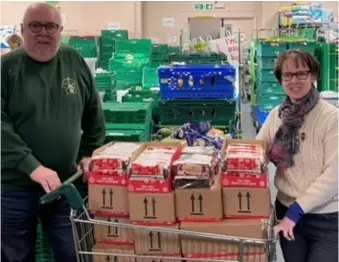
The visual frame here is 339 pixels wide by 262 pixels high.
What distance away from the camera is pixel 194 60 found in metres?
6.65

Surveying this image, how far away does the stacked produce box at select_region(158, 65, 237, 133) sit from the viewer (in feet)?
16.9

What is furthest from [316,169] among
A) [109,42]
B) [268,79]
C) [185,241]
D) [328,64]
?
[109,42]

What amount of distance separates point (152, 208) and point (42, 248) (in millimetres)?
1139

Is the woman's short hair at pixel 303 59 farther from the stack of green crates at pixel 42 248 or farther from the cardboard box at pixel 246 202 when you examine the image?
the stack of green crates at pixel 42 248

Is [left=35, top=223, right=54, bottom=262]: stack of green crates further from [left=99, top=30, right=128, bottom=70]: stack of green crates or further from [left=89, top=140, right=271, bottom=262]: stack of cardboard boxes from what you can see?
[left=99, top=30, right=128, bottom=70]: stack of green crates

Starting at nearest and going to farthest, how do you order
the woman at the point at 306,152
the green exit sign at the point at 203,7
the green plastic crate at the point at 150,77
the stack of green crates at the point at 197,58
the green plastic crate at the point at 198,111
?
Answer: 1. the woman at the point at 306,152
2. the green plastic crate at the point at 198,111
3. the stack of green crates at the point at 197,58
4. the green plastic crate at the point at 150,77
5. the green exit sign at the point at 203,7

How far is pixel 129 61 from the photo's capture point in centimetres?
1219

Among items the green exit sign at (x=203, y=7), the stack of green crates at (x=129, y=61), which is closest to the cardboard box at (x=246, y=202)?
the stack of green crates at (x=129, y=61)

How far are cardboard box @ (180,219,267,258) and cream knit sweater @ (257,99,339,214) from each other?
33cm

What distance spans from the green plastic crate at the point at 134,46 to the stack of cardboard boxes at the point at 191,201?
435 inches

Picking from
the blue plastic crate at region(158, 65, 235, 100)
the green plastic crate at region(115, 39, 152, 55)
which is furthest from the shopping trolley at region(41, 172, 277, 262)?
the green plastic crate at region(115, 39, 152, 55)

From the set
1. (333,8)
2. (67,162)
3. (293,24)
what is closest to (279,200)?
(67,162)

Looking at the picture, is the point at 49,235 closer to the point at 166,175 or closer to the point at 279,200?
the point at 166,175

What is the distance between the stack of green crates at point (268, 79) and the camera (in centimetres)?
929
